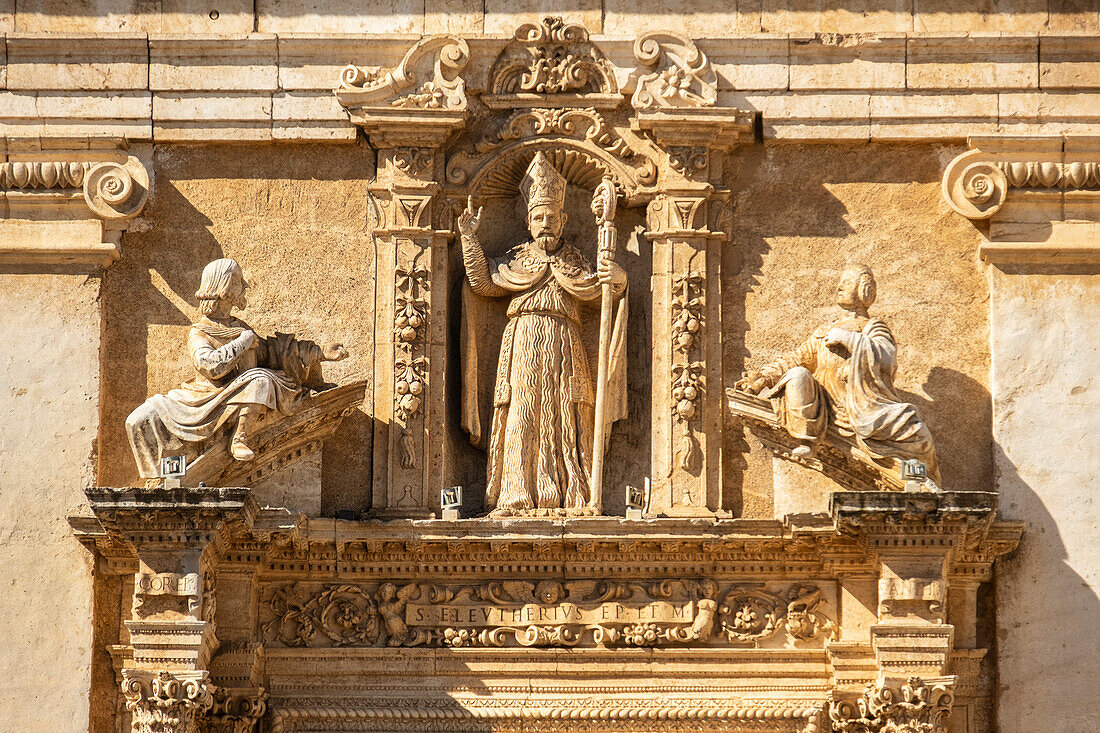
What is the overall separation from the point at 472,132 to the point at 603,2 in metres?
1.08

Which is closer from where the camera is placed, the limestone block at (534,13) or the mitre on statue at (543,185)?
the mitre on statue at (543,185)

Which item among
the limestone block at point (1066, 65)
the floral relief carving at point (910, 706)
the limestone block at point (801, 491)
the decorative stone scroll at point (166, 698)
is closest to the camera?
the decorative stone scroll at point (166, 698)

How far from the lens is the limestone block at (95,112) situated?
547 inches

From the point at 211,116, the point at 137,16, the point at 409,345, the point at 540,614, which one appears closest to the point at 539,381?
the point at 409,345

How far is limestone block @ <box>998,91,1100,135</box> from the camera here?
13.8 m

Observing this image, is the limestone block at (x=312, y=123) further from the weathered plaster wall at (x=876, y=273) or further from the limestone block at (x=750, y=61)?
the weathered plaster wall at (x=876, y=273)

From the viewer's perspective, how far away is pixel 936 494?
12680mm

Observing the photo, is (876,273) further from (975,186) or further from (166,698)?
(166,698)

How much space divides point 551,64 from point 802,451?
104 inches

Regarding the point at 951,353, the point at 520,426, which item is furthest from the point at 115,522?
the point at 951,353

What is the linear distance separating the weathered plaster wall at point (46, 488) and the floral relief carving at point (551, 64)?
2618 mm

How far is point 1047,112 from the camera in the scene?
13828 millimetres

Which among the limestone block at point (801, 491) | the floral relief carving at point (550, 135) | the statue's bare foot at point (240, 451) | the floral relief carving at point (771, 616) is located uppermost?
the floral relief carving at point (550, 135)

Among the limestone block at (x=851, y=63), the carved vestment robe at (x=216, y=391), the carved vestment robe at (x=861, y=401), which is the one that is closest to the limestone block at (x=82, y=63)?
the carved vestment robe at (x=216, y=391)
